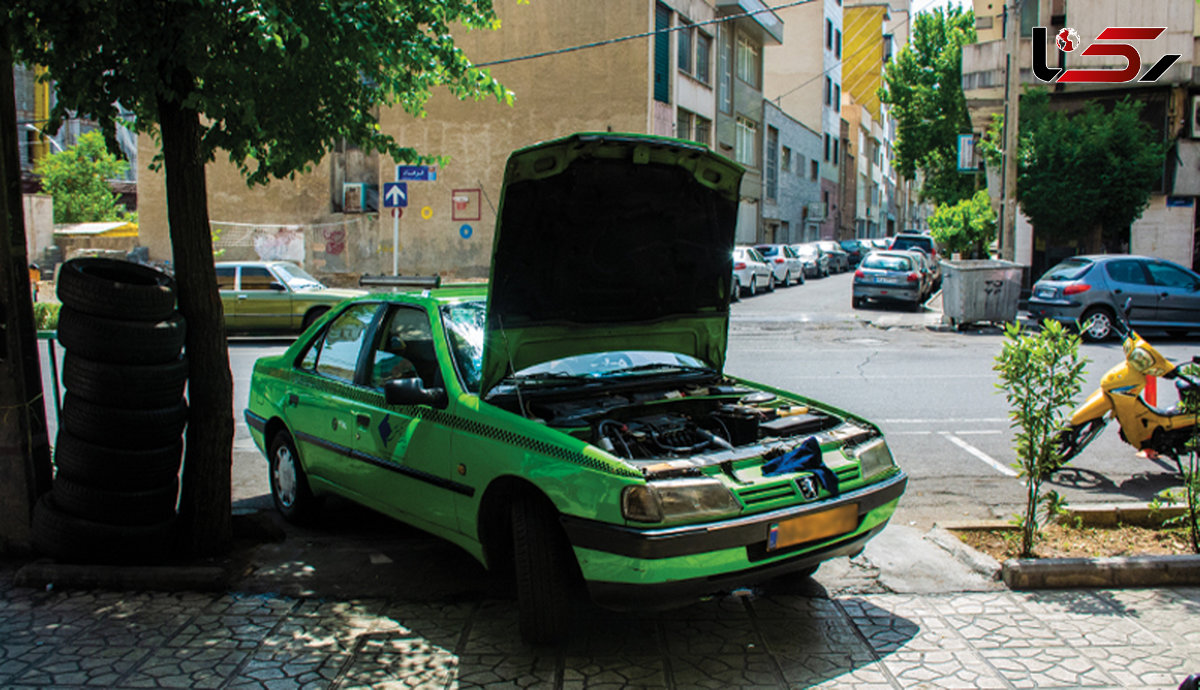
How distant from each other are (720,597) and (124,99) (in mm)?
4449

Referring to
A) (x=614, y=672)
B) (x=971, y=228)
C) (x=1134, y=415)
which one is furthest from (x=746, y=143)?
(x=614, y=672)

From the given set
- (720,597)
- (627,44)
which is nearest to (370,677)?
(720,597)

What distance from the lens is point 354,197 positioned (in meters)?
29.3

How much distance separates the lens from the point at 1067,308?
1606 centimetres

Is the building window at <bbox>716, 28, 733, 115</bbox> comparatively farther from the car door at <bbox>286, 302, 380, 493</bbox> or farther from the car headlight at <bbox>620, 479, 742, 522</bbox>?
the car headlight at <bbox>620, 479, 742, 522</bbox>

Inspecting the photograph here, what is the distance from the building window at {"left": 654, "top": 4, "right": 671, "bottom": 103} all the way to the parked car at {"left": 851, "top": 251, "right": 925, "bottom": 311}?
31.4 ft

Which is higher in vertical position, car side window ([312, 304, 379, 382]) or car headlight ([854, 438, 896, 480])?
car side window ([312, 304, 379, 382])

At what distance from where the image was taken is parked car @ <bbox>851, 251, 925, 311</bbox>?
2283cm

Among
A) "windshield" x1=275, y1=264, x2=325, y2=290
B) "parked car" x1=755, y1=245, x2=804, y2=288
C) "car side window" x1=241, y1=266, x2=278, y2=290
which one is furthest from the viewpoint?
"parked car" x1=755, y1=245, x2=804, y2=288

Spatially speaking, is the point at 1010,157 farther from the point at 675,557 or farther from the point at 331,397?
the point at 675,557

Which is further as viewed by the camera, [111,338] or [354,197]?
[354,197]

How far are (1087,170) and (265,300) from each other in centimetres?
1824

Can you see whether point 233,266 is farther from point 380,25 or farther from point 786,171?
point 786,171

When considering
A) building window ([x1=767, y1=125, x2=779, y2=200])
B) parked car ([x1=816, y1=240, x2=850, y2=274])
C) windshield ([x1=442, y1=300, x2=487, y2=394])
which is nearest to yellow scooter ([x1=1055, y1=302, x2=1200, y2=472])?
windshield ([x1=442, y1=300, x2=487, y2=394])
